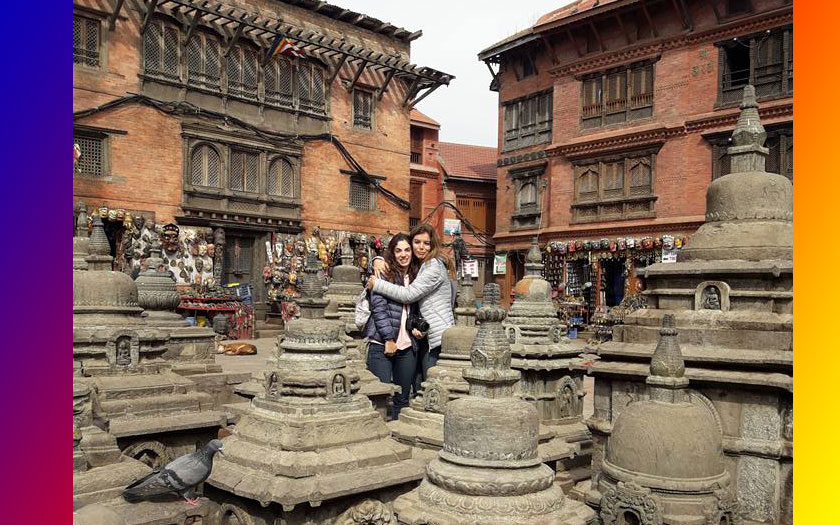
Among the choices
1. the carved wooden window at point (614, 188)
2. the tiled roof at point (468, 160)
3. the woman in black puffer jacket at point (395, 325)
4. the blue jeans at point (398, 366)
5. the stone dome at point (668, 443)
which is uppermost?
the tiled roof at point (468, 160)

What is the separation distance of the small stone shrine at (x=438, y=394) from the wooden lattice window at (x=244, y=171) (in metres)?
18.1

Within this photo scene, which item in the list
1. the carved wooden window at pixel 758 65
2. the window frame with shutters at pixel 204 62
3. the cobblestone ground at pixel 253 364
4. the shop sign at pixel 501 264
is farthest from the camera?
the shop sign at pixel 501 264

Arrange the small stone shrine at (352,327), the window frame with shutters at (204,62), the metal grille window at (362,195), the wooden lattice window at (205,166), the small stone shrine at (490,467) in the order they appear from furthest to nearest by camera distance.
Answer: the metal grille window at (362,195)
the wooden lattice window at (205,166)
the window frame with shutters at (204,62)
the small stone shrine at (352,327)
the small stone shrine at (490,467)

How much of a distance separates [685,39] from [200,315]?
57.1ft

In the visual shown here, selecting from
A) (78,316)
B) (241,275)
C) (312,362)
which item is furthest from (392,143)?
(312,362)

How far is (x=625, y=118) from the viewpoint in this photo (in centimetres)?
2383

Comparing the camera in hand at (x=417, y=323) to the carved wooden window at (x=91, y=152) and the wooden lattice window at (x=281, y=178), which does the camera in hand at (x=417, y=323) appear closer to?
the carved wooden window at (x=91, y=152)

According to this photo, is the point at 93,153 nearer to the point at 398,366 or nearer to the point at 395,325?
the point at 398,366

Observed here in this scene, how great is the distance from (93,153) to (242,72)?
231 inches

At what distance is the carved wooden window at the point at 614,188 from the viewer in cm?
2311

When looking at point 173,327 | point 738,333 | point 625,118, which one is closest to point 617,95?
point 625,118

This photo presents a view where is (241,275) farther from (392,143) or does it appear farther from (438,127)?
(438,127)

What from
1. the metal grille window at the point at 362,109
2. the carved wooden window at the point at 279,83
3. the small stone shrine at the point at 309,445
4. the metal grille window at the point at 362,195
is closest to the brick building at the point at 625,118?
the metal grille window at the point at 362,195

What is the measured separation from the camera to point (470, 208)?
34375 millimetres
